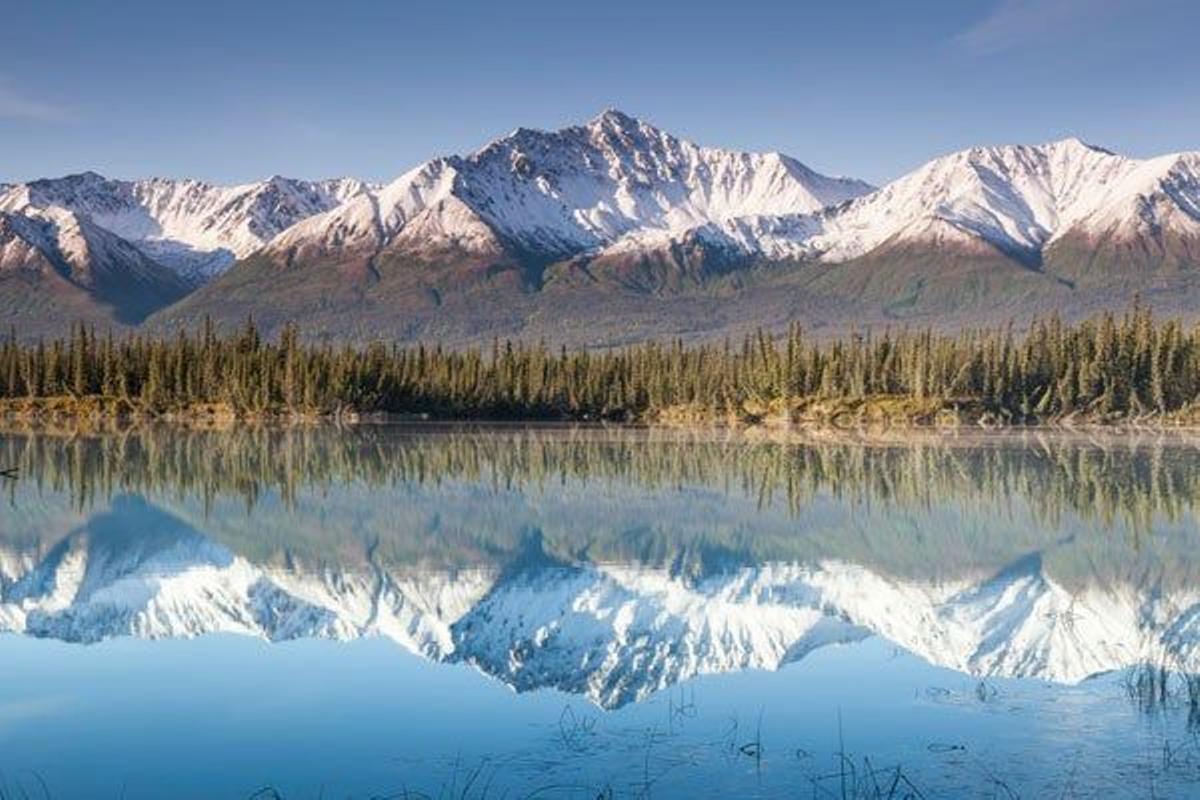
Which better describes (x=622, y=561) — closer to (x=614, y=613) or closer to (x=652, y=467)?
(x=614, y=613)

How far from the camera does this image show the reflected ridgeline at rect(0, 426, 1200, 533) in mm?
58875

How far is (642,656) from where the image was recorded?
26547 mm

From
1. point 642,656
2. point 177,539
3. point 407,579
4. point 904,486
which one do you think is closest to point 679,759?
point 642,656

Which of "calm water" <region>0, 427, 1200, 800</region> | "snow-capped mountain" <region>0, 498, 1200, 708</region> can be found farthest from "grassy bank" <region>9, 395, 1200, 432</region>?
"snow-capped mountain" <region>0, 498, 1200, 708</region>

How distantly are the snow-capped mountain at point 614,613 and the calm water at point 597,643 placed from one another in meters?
0.12

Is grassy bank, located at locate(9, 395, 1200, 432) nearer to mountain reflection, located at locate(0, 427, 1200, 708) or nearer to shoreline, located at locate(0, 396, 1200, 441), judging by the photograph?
shoreline, located at locate(0, 396, 1200, 441)

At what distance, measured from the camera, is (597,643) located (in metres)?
27.7

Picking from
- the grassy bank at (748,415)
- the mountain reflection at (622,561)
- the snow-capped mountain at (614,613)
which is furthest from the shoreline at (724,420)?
the snow-capped mountain at (614,613)

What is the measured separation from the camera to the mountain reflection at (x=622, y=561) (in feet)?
92.0

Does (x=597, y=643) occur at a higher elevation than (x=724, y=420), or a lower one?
higher

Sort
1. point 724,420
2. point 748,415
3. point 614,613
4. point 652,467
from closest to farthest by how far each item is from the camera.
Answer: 1. point 614,613
2. point 652,467
3. point 748,415
4. point 724,420

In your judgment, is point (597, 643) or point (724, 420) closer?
point (597, 643)

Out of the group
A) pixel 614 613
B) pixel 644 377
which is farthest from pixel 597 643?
pixel 644 377

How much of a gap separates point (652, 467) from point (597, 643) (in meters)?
50.2
